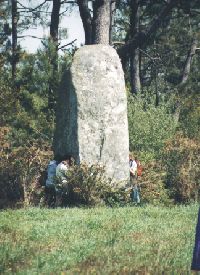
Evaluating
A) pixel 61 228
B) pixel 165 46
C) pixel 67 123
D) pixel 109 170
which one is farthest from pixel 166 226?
pixel 165 46

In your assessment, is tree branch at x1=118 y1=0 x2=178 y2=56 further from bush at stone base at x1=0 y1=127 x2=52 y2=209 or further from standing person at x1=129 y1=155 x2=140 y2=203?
bush at stone base at x1=0 y1=127 x2=52 y2=209

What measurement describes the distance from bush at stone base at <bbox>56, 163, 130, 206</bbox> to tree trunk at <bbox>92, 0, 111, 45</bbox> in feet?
15.8

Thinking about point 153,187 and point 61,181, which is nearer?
point 61,181

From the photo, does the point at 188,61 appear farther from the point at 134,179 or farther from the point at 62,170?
the point at 62,170

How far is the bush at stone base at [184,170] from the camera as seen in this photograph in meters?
15.5

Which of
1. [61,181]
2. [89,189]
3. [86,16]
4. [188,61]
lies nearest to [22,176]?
[61,181]

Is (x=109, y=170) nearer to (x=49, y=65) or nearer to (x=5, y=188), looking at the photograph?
(x=5, y=188)

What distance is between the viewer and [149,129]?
19.2 meters

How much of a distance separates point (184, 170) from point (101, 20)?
527 cm

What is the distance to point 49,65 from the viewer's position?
67.2 feet

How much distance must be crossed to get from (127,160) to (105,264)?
8.02 metres

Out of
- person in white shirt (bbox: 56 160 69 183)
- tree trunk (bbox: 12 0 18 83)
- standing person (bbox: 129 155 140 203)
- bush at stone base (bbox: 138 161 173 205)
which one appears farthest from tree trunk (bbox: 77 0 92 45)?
tree trunk (bbox: 12 0 18 83)

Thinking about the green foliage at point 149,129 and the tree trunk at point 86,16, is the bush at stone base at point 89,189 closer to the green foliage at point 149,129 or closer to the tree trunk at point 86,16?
the green foliage at point 149,129

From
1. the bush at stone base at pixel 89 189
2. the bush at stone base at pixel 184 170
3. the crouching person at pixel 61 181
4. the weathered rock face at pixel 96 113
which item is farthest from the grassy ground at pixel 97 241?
the bush at stone base at pixel 184 170
